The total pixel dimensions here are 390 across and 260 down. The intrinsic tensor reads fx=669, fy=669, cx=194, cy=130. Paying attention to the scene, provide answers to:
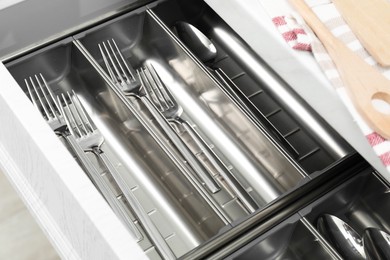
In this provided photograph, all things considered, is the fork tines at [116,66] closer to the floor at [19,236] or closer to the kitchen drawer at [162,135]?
the kitchen drawer at [162,135]

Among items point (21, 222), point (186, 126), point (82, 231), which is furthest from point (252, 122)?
point (21, 222)

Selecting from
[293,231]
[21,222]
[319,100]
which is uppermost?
[21,222]

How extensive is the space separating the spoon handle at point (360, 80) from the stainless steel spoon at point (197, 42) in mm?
325

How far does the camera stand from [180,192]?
3.66 ft

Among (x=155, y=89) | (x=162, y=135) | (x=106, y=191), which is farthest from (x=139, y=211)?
(x=155, y=89)

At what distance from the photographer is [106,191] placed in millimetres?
1061

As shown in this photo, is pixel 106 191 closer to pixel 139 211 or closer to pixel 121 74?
pixel 139 211

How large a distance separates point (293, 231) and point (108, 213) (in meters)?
0.28

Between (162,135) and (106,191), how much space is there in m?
0.16

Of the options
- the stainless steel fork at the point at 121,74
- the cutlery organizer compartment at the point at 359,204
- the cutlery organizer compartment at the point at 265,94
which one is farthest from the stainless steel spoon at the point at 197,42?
the cutlery organizer compartment at the point at 359,204

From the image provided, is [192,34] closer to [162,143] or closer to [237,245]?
[162,143]

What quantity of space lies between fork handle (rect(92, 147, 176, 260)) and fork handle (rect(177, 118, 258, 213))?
146 mm

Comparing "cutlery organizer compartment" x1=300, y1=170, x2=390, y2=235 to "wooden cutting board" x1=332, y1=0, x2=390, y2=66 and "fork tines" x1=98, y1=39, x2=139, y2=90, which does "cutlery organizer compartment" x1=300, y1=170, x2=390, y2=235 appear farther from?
"fork tines" x1=98, y1=39, x2=139, y2=90

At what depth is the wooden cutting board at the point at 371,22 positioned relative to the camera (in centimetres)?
91
